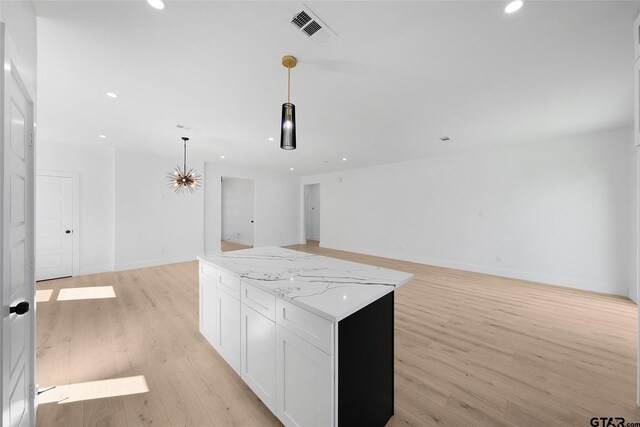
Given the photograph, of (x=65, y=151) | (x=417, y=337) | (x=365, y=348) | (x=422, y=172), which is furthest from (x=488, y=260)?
(x=65, y=151)

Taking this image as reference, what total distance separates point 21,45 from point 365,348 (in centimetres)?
250

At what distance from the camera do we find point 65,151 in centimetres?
490

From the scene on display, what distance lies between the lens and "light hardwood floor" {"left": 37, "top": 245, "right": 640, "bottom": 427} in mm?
1680

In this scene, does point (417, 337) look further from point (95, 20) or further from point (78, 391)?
point (95, 20)

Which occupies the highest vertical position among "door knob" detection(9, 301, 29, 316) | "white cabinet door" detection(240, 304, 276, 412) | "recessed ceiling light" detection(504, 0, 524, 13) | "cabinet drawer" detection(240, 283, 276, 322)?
"recessed ceiling light" detection(504, 0, 524, 13)

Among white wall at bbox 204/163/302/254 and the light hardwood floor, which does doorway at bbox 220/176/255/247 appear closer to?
white wall at bbox 204/163/302/254

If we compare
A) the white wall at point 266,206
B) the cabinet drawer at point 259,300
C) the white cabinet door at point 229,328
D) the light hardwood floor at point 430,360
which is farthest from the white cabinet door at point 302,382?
the white wall at point 266,206

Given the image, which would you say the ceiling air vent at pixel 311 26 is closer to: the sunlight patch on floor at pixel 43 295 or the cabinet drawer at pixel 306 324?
the cabinet drawer at pixel 306 324

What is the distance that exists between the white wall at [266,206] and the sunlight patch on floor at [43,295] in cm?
314

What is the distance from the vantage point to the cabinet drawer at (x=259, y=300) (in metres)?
1.53

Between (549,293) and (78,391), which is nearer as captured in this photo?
(78,391)

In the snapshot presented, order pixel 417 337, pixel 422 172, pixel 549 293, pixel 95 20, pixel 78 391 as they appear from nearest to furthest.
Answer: pixel 95 20
pixel 78 391
pixel 417 337
pixel 549 293
pixel 422 172

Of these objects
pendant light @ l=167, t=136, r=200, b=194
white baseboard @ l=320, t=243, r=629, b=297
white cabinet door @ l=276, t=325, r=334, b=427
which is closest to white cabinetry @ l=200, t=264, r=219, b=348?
white cabinet door @ l=276, t=325, r=334, b=427

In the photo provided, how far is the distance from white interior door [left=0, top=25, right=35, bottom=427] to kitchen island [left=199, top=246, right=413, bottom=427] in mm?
1075
